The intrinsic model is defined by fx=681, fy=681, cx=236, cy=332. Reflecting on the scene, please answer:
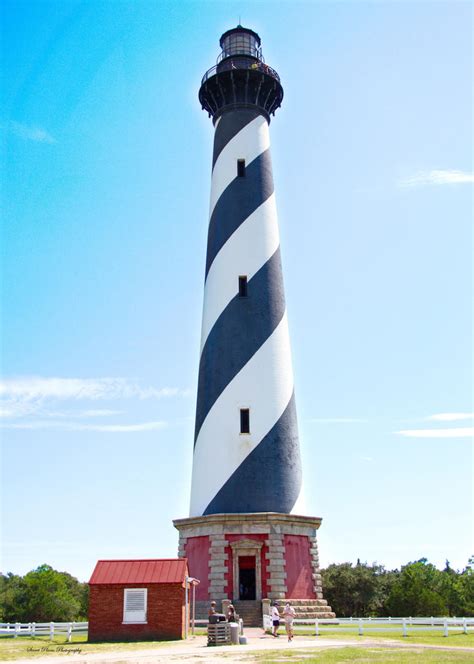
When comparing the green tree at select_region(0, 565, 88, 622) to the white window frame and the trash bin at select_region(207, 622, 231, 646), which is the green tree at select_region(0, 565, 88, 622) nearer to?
the white window frame

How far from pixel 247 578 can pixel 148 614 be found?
5.68 metres

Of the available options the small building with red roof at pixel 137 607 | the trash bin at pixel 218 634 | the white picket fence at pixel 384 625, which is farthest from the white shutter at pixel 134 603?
the white picket fence at pixel 384 625

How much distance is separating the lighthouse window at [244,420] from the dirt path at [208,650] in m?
7.06

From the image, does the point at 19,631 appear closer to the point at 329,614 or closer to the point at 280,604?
the point at 280,604

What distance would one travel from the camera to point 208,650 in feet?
46.2

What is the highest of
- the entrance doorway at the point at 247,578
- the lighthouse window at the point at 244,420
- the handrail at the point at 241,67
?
the handrail at the point at 241,67

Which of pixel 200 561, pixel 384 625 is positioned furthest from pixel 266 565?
pixel 384 625

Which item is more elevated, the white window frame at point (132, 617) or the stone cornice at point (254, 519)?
the stone cornice at point (254, 519)

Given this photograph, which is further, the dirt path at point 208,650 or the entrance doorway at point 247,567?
the entrance doorway at point 247,567

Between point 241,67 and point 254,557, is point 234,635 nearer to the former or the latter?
point 254,557

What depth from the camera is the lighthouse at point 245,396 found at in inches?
853

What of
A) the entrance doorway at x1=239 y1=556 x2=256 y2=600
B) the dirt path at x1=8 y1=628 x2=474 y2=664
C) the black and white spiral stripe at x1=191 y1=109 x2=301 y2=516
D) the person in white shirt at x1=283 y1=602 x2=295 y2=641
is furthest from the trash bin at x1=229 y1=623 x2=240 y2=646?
the black and white spiral stripe at x1=191 y1=109 x2=301 y2=516

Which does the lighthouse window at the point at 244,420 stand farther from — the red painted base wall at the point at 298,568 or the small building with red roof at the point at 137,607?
the small building with red roof at the point at 137,607

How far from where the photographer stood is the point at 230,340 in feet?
79.9
